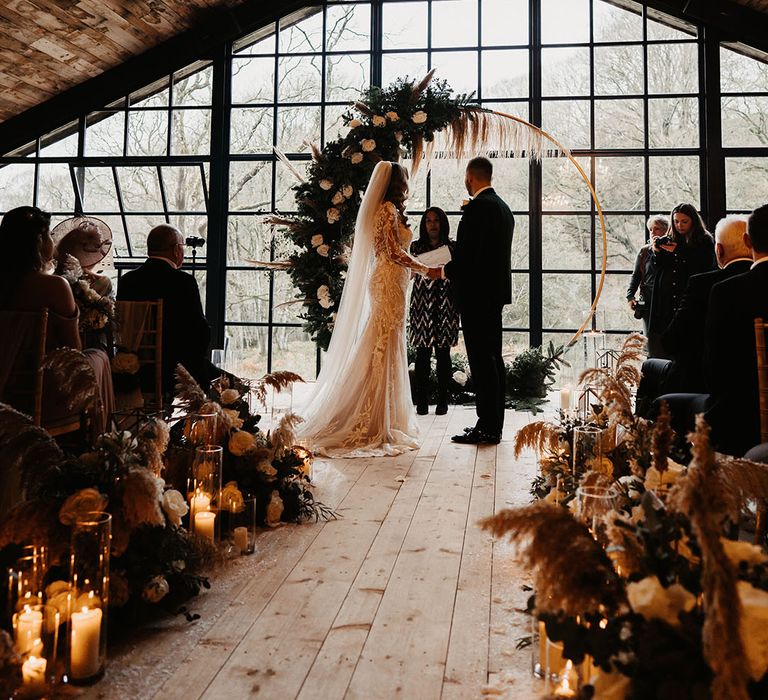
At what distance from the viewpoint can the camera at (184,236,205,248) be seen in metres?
7.55

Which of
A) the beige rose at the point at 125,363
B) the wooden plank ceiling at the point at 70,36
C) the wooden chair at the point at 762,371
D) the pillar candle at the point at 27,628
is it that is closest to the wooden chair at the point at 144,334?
the beige rose at the point at 125,363

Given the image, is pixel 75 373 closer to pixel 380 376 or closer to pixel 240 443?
pixel 240 443

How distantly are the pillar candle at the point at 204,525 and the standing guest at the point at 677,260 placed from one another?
4230mm

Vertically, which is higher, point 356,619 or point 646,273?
point 646,273

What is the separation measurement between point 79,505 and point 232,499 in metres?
0.94

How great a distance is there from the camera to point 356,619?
6.41 ft

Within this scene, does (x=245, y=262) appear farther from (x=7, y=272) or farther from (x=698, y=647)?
(x=698, y=647)

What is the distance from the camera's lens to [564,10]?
7.49 m

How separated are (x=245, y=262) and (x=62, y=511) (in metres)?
6.34

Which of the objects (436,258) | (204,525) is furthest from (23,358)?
(436,258)

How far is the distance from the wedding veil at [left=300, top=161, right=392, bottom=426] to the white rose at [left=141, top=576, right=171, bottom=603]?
102 inches

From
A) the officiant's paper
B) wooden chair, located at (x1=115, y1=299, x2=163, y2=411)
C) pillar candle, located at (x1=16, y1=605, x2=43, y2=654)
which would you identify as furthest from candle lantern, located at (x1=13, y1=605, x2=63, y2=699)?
the officiant's paper

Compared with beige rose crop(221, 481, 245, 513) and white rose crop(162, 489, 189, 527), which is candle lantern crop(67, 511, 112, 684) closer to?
white rose crop(162, 489, 189, 527)

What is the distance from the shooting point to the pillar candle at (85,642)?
156 centimetres
